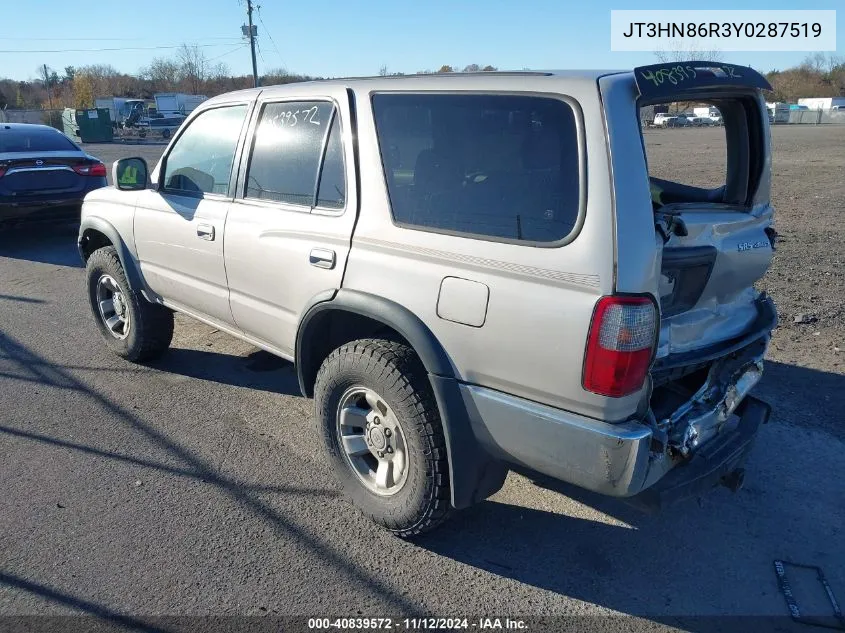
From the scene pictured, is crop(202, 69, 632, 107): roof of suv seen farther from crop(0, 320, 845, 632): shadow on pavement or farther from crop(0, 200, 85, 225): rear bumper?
crop(0, 200, 85, 225): rear bumper

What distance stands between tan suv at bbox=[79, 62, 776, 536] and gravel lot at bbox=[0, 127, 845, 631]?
0.35m

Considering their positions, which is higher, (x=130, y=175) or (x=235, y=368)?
(x=130, y=175)

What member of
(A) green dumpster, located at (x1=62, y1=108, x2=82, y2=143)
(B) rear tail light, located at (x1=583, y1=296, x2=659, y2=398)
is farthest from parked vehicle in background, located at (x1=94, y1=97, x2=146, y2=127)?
(B) rear tail light, located at (x1=583, y1=296, x2=659, y2=398)

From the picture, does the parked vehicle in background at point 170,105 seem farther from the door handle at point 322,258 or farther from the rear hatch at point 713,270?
the rear hatch at point 713,270

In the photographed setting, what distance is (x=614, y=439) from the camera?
2.33 metres

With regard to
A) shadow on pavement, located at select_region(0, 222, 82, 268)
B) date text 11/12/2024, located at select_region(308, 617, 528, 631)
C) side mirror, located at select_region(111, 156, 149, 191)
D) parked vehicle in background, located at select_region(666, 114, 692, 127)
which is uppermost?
parked vehicle in background, located at select_region(666, 114, 692, 127)

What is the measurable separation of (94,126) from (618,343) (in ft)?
155

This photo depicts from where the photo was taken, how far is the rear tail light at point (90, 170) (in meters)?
9.43

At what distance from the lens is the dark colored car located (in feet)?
29.0

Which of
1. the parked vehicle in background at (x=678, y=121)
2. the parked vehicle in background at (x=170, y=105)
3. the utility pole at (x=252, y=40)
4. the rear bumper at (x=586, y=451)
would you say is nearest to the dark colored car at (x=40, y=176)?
the rear bumper at (x=586, y=451)

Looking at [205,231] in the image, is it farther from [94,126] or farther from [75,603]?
[94,126]

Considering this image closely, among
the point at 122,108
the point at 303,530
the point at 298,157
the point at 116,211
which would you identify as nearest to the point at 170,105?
the point at 122,108

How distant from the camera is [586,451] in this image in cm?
240

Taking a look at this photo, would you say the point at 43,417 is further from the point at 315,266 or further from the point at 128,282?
the point at 315,266
